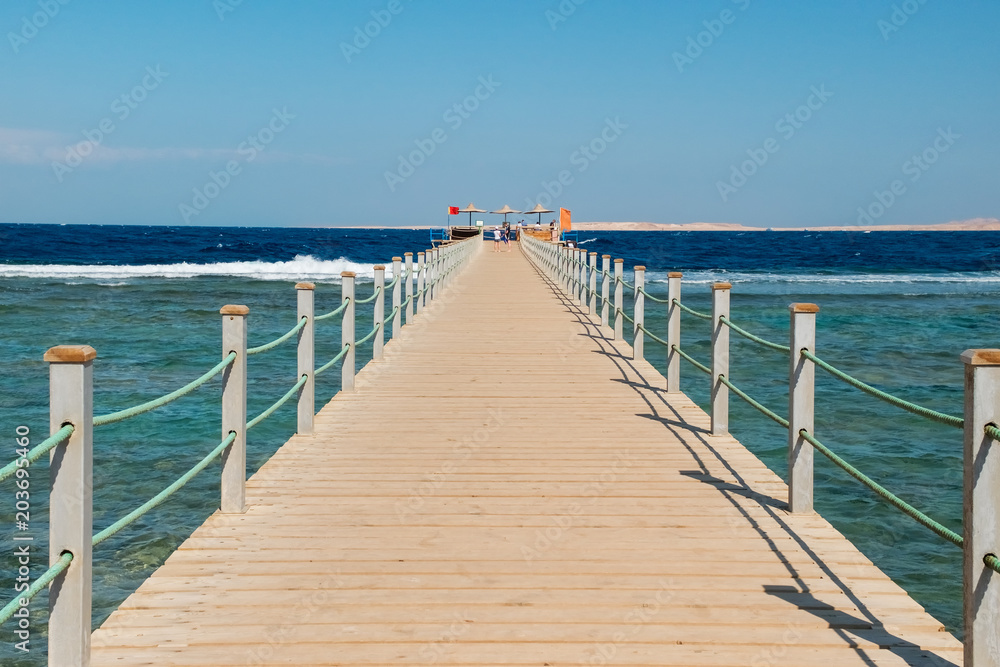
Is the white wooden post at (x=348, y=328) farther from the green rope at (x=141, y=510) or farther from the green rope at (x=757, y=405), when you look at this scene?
the green rope at (x=141, y=510)

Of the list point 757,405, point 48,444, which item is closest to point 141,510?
point 48,444

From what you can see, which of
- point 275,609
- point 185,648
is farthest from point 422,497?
point 185,648

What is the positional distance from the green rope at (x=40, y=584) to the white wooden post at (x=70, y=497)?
21mm

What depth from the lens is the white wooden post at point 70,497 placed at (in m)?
2.98

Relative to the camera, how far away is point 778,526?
193 inches

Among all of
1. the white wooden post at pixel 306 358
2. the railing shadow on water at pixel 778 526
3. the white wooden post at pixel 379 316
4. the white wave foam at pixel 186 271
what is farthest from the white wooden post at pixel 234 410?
the white wave foam at pixel 186 271

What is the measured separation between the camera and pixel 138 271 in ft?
170

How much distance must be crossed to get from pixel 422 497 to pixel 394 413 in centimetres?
260

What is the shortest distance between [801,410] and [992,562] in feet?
7.41

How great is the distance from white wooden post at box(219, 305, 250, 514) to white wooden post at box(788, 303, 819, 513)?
304cm

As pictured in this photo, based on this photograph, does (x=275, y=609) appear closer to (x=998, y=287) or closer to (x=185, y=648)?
(x=185, y=648)

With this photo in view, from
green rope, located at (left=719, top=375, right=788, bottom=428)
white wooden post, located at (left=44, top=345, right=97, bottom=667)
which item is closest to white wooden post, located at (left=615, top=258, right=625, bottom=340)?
green rope, located at (left=719, top=375, right=788, bottom=428)

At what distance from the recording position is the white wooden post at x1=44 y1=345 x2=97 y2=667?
2982 mm

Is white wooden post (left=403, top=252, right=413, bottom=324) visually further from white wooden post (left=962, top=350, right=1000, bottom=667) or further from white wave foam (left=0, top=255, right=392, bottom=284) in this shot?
white wave foam (left=0, top=255, right=392, bottom=284)
